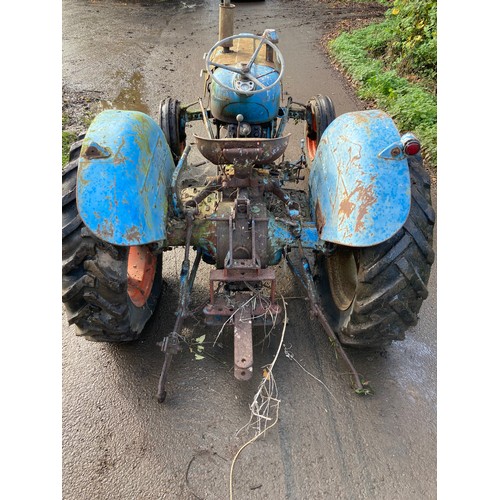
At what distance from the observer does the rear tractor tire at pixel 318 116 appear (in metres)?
4.50

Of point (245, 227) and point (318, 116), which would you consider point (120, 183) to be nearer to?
point (245, 227)

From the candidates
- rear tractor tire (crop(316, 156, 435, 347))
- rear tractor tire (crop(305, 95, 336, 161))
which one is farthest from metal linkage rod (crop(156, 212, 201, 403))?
rear tractor tire (crop(305, 95, 336, 161))

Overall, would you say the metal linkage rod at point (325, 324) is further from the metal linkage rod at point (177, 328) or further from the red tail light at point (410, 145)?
the red tail light at point (410, 145)

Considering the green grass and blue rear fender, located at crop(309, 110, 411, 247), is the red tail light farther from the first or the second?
the green grass

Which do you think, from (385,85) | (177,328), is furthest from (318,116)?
(385,85)

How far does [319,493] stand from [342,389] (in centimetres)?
71

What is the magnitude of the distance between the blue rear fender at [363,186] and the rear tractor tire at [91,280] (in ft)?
4.20

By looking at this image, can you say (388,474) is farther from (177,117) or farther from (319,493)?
(177,117)

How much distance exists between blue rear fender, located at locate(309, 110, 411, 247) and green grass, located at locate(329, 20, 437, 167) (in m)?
3.16

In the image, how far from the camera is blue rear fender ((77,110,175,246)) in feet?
8.09

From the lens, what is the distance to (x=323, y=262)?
3.54m

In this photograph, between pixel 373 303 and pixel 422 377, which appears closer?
pixel 373 303

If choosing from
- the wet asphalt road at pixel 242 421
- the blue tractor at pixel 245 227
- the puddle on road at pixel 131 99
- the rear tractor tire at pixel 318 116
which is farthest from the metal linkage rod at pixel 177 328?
the puddle on road at pixel 131 99

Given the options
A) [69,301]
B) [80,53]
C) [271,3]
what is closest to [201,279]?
[69,301]
